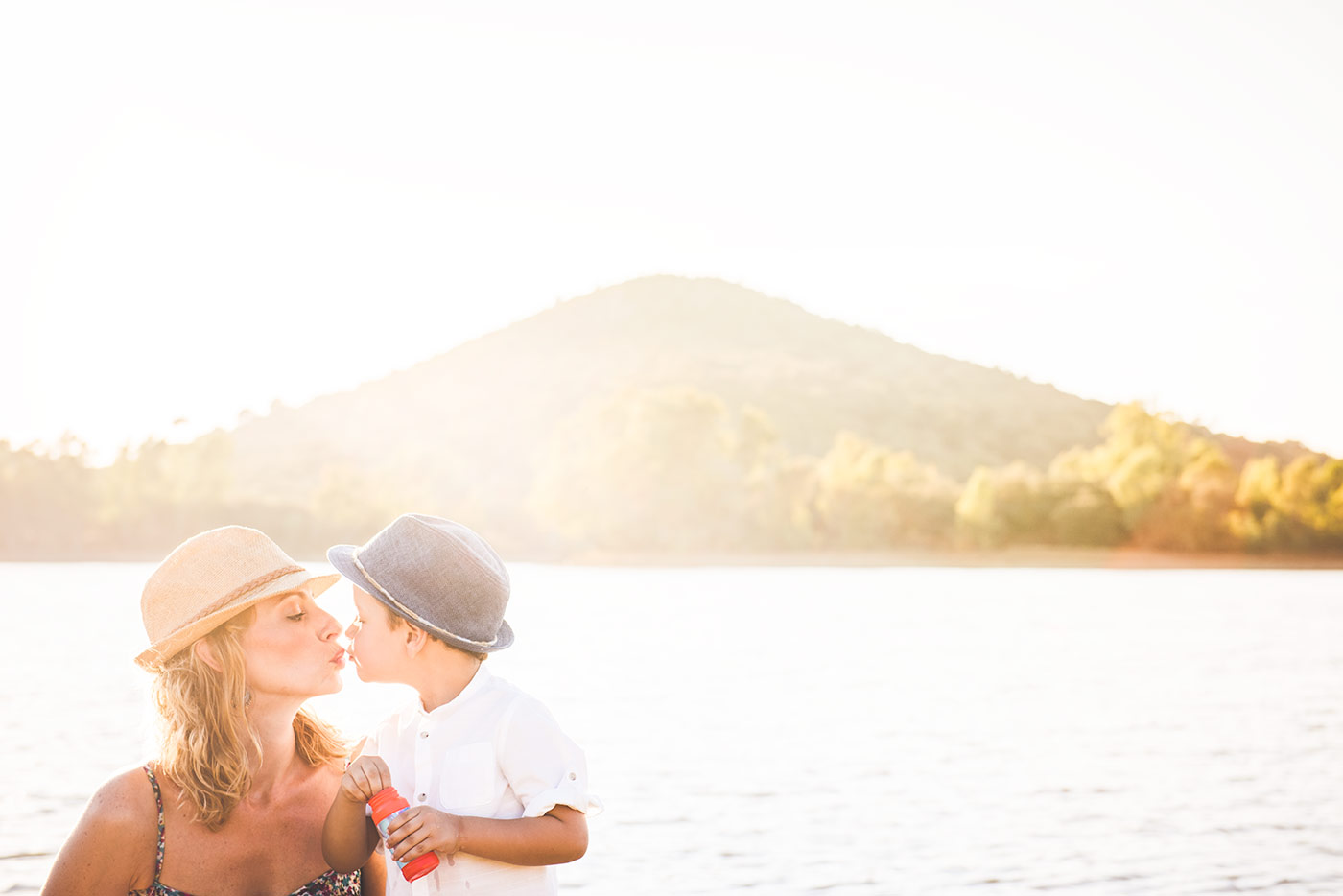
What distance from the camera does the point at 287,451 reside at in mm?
121625

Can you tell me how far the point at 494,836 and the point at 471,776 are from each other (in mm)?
127

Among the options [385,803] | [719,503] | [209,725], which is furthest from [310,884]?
[719,503]

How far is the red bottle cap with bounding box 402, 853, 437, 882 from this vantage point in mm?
2332

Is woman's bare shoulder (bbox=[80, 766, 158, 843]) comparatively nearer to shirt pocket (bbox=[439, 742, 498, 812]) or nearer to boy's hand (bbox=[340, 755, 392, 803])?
boy's hand (bbox=[340, 755, 392, 803])

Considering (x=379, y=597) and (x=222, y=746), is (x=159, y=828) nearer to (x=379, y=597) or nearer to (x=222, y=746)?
(x=222, y=746)

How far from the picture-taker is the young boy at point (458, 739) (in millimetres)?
2430

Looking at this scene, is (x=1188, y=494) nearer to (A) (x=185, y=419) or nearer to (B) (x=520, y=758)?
(A) (x=185, y=419)

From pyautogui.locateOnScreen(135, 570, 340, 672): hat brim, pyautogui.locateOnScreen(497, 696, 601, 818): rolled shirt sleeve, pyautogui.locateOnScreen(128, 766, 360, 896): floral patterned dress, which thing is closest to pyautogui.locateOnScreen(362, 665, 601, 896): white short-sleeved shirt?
pyautogui.locateOnScreen(497, 696, 601, 818): rolled shirt sleeve

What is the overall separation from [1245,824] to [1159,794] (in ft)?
4.12

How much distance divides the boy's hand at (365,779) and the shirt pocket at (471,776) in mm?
118

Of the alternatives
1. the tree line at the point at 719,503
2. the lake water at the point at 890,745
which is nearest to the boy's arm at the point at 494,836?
the lake water at the point at 890,745

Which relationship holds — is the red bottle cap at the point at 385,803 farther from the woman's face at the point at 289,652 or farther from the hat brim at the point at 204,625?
the hat brim at the point at 204,625

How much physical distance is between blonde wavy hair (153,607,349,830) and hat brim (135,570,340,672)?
3cm

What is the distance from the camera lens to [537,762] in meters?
2.44
